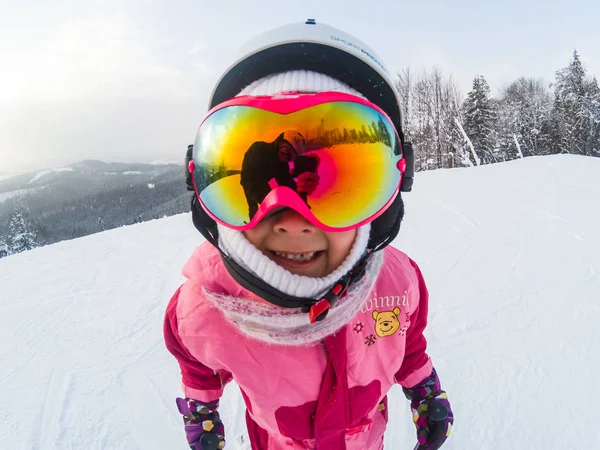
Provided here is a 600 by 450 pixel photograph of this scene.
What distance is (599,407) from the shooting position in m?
2.23

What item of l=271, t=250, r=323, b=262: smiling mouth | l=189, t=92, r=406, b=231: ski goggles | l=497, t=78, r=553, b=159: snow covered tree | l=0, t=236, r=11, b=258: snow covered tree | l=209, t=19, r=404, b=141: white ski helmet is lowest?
l=0, t=236, r=11, b=258: snow covered tree

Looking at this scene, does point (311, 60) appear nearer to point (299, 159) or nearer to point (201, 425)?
point (299, 159)

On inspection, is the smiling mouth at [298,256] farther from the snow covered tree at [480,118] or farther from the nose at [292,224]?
the snow covered tree at [480,118]

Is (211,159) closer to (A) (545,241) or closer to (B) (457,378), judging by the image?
(B) (457,378)

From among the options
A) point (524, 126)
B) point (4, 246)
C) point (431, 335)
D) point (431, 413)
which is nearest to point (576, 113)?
point (524, 126)

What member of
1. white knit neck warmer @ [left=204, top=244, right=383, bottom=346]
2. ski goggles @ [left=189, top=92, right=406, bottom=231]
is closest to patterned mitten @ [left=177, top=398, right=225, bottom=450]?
white knit neck warmer @ [left=204, top=244, right=383, bottom=346]

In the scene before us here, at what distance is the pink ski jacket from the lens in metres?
1.23

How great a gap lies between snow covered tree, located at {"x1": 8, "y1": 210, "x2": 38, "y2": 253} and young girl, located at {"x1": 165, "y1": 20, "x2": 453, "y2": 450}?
4880cm

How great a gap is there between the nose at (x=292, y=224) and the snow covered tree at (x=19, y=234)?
49.1 m

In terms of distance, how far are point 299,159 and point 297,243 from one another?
0.23 metres

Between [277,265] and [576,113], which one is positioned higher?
[576,113]

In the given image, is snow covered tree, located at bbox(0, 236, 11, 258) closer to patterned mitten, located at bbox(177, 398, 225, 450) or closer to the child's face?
patterned mitten, located at bbox(177, 398, 225, 450)

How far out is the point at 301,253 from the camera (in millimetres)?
1053

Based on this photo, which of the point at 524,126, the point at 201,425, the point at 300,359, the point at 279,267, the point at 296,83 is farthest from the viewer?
the point at 524,126
